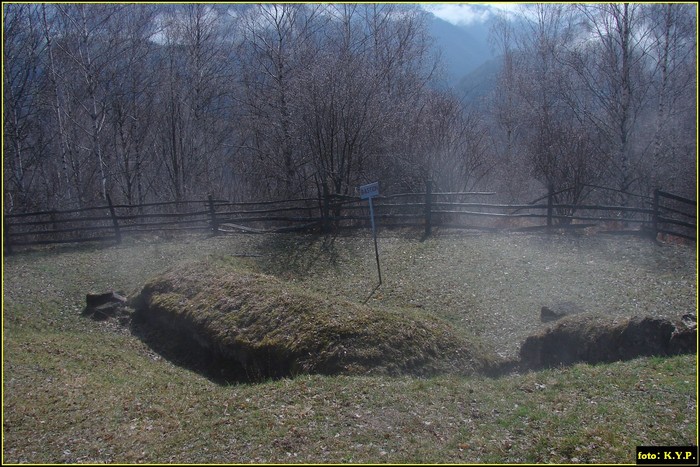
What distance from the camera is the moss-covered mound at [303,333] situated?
8.45 meters

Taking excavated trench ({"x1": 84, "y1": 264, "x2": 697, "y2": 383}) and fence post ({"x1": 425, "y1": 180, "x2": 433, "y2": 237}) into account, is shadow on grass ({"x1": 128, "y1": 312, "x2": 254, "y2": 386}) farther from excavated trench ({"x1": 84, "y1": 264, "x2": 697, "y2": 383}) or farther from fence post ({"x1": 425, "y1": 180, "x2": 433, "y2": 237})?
fence post ({"x1": 425, "y1": 180, "x2": 433, "y2": 237})

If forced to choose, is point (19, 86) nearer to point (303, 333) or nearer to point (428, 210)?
point (428, 210)

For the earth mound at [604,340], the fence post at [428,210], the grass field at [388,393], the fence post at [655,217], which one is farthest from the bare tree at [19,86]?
the fence post at [655,217]

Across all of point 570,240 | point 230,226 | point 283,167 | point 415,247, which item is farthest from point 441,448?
point 283,167

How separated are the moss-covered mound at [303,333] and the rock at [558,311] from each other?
162 cm

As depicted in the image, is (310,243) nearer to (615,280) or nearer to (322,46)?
(615,280)

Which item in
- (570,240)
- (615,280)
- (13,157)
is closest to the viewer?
(615,280)

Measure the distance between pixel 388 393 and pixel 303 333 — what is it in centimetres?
224

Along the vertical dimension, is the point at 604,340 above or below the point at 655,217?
below

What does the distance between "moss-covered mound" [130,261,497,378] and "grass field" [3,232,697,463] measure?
0.49m

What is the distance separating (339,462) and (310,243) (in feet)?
36.8

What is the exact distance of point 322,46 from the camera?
23.6 metres

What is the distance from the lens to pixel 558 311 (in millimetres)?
9930

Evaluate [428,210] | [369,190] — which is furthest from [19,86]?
[369,190]
